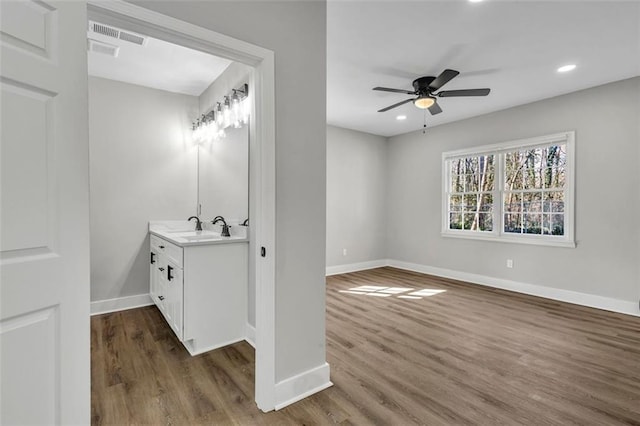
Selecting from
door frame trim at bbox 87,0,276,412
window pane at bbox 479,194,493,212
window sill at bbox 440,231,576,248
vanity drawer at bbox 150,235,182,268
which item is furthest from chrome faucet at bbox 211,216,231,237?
window pane at bbox 479,194,493,212

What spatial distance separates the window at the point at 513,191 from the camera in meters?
4.16

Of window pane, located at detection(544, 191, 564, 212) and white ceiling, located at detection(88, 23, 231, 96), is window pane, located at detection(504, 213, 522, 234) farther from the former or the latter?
white ceiling, located at detection(88, 23, 231, 96)

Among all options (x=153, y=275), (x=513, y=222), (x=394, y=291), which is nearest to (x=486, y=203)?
(x=513, y=222)

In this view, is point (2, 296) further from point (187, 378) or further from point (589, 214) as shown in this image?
point (589, 214)

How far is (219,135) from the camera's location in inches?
136

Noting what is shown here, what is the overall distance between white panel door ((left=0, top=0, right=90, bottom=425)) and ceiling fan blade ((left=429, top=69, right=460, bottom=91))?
2.86 metres

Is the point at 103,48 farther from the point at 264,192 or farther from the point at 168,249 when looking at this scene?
the point at 264,192

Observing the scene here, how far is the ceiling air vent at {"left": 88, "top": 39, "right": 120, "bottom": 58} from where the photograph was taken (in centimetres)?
278

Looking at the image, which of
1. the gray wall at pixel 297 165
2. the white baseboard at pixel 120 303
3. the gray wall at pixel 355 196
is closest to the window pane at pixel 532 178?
the gray wall at pixel 355 196

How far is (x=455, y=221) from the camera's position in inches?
214

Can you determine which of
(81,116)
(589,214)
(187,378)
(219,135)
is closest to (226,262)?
(187,378)

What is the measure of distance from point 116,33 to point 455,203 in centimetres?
525

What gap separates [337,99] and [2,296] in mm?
4042

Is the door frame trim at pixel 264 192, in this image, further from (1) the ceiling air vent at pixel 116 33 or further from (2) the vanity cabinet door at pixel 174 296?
(1) the ceiling air vent at pixel 116 33
